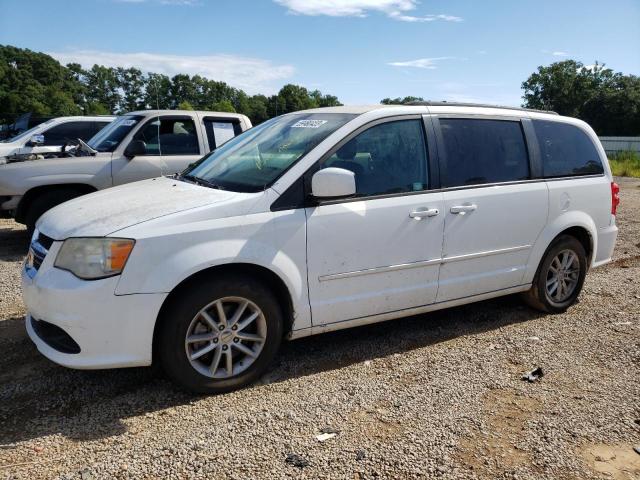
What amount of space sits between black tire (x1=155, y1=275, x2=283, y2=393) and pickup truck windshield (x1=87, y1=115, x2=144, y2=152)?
5.06m

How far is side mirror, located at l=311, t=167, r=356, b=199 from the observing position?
11.0 feet

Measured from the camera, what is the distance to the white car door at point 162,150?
7340 mm

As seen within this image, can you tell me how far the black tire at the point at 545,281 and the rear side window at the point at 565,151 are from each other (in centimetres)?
64

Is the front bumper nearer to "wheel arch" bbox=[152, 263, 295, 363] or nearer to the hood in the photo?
"wheel arch" bbox=[152, 263, 295, 363]

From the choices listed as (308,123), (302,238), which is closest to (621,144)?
(308,123)

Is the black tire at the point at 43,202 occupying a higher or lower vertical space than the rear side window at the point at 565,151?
lower

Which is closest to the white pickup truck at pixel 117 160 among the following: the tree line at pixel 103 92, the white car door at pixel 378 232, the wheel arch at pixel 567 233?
the white car door at pixel 378 232

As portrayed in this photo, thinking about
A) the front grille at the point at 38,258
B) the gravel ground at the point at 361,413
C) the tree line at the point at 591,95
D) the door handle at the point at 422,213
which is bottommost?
the gravel ground at the point at 361,413

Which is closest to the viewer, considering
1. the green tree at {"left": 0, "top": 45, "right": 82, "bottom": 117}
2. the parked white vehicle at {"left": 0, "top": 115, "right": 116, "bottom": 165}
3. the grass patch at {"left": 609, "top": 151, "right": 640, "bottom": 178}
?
the parked white vehicle at {"left": 0, "top": 115, "right": 116, "bottom": 165}

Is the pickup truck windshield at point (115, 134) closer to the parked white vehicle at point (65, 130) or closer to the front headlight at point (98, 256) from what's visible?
the parked white vehicle at point (65, 130)

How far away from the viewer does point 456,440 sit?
2895 mm

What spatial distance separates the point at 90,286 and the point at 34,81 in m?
89.2

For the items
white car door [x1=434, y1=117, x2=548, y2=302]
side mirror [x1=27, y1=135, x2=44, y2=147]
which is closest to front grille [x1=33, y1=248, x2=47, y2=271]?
white car door [x1=434, y1=117, x2=548, y2=302]

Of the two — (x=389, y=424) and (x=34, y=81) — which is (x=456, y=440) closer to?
(x=389, y=424)
